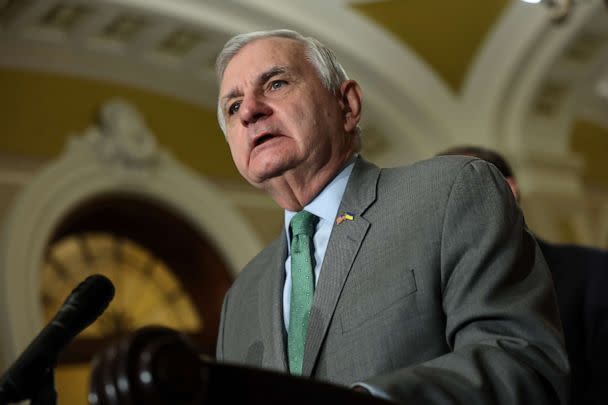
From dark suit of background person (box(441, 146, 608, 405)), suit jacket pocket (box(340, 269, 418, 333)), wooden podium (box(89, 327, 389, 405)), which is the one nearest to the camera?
wooden podium (box(89, 327, 389, 405))

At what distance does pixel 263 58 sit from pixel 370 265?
1.94 feet

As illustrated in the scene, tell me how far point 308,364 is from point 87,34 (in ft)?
18.0

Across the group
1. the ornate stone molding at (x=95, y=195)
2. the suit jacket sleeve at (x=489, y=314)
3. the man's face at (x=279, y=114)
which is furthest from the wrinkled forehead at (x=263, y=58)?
the ornate stone molding at (x=95, y=195)

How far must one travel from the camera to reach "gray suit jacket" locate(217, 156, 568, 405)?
1.28 metres

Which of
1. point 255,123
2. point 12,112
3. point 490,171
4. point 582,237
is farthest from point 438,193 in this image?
point 582,237

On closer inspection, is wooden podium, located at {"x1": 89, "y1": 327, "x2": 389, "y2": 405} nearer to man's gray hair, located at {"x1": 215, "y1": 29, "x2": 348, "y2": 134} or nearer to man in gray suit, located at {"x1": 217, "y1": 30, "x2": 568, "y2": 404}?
man in gray suit, located at {"x1": 217, "y1": 30, "x2": 568, "y2": 404}

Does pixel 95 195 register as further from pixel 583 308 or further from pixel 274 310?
pixel 274 310

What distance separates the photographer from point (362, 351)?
1500 millimetres

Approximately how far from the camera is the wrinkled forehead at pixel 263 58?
6.24ft

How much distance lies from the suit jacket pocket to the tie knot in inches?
10.2

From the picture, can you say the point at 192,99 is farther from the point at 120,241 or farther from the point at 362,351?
the point at 362,351

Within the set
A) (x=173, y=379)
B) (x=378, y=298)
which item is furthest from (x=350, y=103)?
(x=173, y=379)

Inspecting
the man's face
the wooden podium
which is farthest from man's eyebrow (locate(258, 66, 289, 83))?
the wooden podium

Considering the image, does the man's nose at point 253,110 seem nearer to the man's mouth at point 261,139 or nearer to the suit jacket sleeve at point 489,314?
the man's mouth at point 261,139
